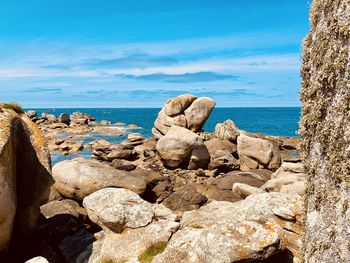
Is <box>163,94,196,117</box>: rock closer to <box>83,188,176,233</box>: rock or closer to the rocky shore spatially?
the rocky shore

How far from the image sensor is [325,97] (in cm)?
732

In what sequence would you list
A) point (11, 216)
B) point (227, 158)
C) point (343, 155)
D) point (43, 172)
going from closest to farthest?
point (343, 155), point (11, 216), point (43, 172), point (227, 158)

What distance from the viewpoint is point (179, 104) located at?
46.0 m

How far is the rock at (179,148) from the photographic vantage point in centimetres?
3338

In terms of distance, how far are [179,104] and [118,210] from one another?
33.0 meters

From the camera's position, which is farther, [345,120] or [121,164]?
[121,164]

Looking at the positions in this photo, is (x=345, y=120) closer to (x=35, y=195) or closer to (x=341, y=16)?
(x=341, y=16)

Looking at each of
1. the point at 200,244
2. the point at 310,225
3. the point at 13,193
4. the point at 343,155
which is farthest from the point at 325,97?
the point at 13,193

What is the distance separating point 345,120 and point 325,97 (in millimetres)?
734

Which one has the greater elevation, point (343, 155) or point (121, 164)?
point (343, 155)

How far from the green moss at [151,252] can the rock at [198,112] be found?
3317cm

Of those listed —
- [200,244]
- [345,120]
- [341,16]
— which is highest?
[341,16]

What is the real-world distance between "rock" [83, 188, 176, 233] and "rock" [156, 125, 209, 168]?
18.7 metres

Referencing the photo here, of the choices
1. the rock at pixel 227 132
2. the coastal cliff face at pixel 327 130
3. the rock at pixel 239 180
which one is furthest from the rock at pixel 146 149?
the coastal cliff face at pixel 327 130
